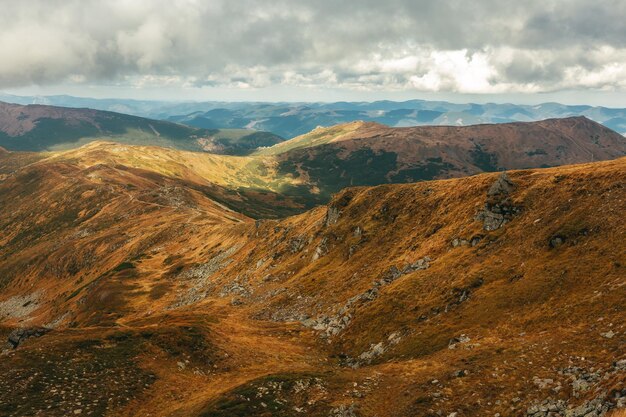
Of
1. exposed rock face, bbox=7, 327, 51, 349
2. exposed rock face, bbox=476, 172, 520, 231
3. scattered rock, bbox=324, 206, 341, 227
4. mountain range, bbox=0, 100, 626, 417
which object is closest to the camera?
mountain range, bbox=0, 100, 626, 417

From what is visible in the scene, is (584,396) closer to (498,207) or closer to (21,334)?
(498,207)

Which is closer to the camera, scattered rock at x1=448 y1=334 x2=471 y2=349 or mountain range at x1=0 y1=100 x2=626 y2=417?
mountain range at x1=0 y1=100 x2=626 y2=417

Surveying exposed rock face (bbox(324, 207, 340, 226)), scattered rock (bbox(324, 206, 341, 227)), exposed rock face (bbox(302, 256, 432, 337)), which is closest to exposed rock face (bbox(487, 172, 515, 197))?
exposed rock face (bbox(302, 256, 432, 337))

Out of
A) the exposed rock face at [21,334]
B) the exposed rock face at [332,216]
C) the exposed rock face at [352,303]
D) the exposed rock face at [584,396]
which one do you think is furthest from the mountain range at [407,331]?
the exposed rock face at [332,216]

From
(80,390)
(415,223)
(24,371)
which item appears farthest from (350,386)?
(415,223)

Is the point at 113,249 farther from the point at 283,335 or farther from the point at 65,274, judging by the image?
the point at 283,335

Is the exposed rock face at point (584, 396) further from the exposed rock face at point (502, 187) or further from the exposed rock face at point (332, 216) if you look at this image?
the exposed rock face at point (332, 216)

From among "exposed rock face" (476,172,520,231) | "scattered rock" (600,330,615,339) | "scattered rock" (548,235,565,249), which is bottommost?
"scattered rock" (600,330,615,339)

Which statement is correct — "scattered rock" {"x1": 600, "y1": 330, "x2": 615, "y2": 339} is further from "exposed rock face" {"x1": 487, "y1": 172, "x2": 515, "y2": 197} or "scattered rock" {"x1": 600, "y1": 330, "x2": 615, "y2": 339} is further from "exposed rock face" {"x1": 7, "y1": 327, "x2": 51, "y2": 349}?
"exposed rock face" {"x1": 7, "y1": 327, "x2": 51, "y2": 349}
